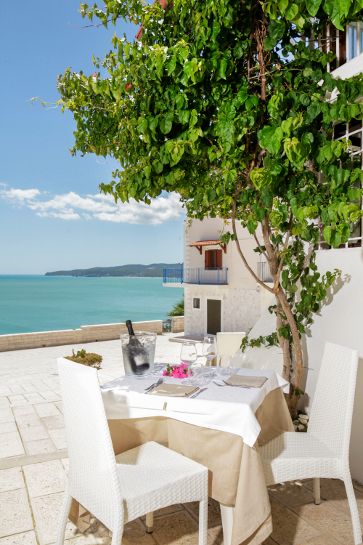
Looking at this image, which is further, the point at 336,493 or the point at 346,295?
the point at 346,295

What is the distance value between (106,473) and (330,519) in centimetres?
144

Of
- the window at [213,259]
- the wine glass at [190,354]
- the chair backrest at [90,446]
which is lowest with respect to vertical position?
the chair backrest at [90,446]

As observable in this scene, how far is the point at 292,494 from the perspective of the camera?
2.49m

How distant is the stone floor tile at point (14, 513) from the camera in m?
2.16

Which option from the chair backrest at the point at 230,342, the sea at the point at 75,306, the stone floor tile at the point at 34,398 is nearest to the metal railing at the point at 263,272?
the chair backrest at the point at 230,342

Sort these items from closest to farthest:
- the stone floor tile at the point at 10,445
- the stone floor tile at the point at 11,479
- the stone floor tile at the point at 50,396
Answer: the stone floor tile at the point at 11,479 → the stone floor tile at the point at 10,445 → the stone floor tile at the point at 50,396

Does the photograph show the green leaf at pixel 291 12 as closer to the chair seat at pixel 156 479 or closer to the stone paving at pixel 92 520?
the stone paving at pixel 92 520

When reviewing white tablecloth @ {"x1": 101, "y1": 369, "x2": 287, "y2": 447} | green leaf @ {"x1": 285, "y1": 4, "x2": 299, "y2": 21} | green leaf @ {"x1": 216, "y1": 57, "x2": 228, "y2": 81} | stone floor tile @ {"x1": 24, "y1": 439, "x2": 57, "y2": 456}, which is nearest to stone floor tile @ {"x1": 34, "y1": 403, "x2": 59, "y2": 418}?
stone floor tile @ {"x1": 24, "y1": 439, "x2": 57, "y2": 456}

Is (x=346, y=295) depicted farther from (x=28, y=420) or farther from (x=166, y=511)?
(x=28, y=420)

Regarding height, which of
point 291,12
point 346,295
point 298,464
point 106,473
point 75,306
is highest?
point 291,12

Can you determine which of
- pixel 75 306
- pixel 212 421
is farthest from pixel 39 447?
pixel 75 306

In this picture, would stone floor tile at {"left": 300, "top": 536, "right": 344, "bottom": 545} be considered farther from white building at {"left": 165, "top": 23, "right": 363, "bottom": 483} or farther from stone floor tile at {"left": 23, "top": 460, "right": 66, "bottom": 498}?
stone floor tile at {"left": 23, "top": 460, "right": 66, "bottom": 498}

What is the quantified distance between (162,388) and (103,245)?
7676cm

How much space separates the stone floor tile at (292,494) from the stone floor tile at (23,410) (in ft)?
10.1
